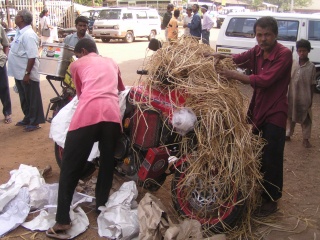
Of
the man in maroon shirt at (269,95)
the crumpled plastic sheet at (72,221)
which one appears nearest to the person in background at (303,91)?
the man in maroon shirt at (269,95)

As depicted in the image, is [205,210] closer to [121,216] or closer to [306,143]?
[121,216]

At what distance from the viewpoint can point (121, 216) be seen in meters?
3.41

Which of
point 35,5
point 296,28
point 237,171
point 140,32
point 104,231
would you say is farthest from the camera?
point 140,32

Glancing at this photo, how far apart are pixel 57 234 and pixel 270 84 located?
224 cm

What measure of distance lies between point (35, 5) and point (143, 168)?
17.0 metres

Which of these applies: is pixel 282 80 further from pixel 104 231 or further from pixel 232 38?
pixel 232 38

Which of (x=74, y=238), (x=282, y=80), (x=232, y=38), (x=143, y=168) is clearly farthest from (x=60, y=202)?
(x=232, y=38)

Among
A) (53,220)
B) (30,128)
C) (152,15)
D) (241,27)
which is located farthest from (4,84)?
(152,15)

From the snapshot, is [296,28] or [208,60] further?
[296,28]

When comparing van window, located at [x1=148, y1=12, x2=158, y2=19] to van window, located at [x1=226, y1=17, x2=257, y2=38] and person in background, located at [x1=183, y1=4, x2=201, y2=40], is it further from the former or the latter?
van window, located at [x1=226, y1=17, x2=257, y2=38]

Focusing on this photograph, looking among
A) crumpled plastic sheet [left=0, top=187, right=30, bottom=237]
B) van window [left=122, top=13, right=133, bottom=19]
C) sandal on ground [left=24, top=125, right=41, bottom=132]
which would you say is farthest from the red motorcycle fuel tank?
van window [left=122, top=13, right=133, bottom=19]

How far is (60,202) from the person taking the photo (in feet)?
10.9

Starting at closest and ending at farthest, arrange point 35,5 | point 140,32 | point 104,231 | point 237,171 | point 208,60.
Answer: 1. point 237,171
2. point 104,231
3. point 208,60
4. point 35,5
5. point 140,32

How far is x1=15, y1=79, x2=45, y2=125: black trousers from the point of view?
20.0 ft
